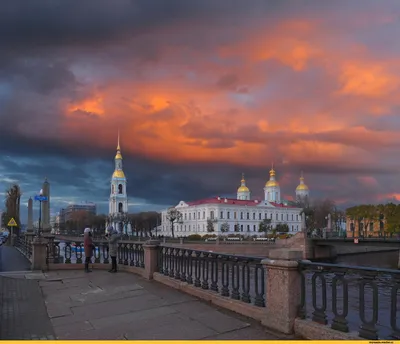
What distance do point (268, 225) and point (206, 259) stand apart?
120174 millimetres

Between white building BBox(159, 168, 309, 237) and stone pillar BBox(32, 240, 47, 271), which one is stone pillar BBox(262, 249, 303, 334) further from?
white building BBox(159, 168, 309, 237)

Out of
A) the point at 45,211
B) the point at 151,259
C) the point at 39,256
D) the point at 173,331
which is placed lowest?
the point at 173,331

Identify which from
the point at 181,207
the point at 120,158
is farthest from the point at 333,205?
the point at 120,158

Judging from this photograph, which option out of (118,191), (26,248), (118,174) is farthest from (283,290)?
(118,174)

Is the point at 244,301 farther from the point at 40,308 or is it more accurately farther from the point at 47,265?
the point at 47,265

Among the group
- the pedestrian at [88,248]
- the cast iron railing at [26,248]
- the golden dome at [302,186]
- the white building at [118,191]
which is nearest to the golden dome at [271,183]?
the golden dome at [302,186]

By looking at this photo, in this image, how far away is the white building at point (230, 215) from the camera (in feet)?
401

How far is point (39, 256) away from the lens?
52.3ft

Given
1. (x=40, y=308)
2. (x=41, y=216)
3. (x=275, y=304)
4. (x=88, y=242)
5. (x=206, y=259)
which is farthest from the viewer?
(x=41, y=216)

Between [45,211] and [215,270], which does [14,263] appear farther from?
[215,270]

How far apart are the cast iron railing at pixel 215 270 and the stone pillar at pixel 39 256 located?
5.73 m

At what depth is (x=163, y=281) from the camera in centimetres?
1167

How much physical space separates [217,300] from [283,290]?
2419 mm

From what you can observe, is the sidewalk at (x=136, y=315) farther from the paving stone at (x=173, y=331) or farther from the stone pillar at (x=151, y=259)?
the stone pillar at (x=151, y=259)
